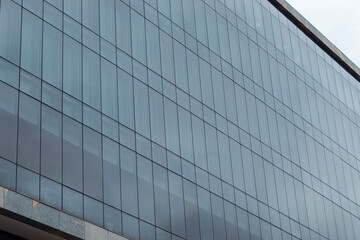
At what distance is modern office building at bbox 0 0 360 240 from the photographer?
34656mm

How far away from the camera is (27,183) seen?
33219mm

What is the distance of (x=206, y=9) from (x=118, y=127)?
585 inches

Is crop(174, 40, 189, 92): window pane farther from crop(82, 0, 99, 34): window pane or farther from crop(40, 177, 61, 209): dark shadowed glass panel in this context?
crop(40, 177, 61, 209): dark shadowed glass panel

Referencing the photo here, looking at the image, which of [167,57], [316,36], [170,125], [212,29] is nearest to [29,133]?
[170,125]

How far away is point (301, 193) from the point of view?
2179 inches

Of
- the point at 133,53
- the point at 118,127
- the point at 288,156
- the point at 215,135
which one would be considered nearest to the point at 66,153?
the point at 118,127

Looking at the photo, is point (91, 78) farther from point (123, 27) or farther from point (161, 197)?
point (161, 197)

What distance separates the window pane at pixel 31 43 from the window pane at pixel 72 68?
1.60 meters

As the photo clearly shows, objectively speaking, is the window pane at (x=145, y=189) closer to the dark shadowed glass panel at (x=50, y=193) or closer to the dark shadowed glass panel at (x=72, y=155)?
the dark shadowed glass panel at (x=72, y=155)

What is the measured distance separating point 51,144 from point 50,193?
203 centimetres

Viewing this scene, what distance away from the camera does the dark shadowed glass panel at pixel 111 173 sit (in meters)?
37.4

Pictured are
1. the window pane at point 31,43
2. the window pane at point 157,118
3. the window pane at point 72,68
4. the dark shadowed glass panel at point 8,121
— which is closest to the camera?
the dark shadowed glass panel at point 8,121

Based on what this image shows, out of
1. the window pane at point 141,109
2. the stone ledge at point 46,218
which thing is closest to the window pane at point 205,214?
the window pane at point 141,109

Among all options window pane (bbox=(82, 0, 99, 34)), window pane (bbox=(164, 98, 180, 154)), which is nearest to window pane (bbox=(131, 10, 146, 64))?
window pane (bbox=(164, 98, 180, 154))
